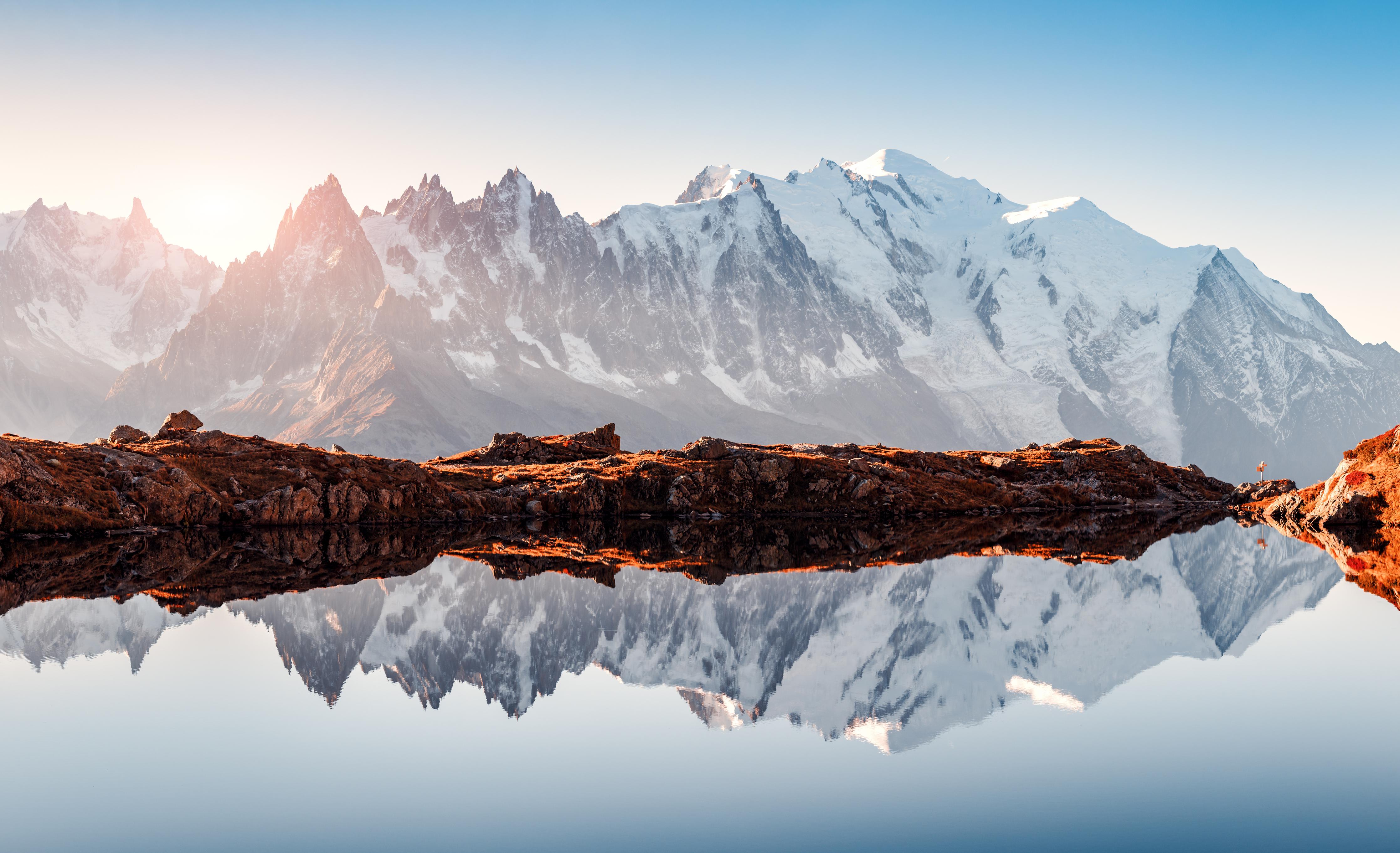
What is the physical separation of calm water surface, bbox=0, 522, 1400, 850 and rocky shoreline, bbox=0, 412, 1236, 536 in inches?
1973

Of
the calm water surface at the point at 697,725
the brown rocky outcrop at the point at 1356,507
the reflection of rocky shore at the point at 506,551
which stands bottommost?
the calm water surface at the point at 697,725

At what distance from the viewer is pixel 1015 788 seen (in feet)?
87.2

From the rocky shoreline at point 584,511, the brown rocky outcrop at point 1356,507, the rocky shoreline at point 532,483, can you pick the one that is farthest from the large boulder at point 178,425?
the brown rocky outcrop at point 1356,507

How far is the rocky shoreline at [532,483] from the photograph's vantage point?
331ft

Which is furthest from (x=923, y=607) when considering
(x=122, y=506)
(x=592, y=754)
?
(x=122, y=506)

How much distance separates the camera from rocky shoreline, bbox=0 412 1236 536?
331 feet

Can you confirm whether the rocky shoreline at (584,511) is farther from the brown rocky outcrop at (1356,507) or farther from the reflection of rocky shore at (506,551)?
the reflection of rocky shore at (506,551)

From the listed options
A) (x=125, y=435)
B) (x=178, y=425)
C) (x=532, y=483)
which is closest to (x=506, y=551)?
(x=532, y=483)

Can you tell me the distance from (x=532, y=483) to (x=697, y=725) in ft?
361

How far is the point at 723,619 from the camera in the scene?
53.6m

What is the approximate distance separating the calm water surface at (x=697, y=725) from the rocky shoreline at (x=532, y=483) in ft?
164

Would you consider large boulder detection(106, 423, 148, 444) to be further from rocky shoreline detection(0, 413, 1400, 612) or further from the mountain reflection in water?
the mountain reflection in water

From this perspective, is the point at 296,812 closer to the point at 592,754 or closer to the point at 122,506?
the point at 592,754

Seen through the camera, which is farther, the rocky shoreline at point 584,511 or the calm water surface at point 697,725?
the rocky shoreline at point 584,511
